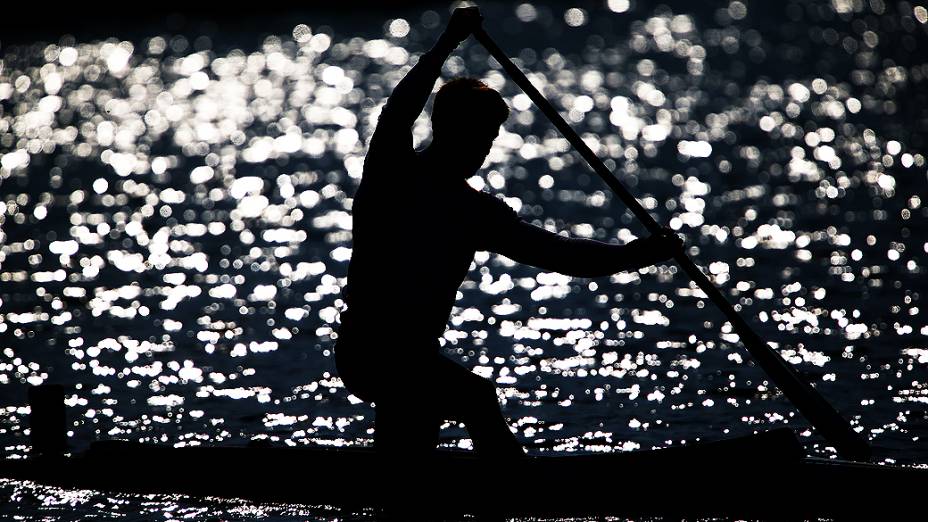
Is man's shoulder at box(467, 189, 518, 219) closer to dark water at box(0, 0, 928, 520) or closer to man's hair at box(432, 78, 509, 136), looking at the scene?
man's hair at box(432, 78, 509, 136)

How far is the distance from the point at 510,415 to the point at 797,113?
35643mm

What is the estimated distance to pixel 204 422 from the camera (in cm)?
1536

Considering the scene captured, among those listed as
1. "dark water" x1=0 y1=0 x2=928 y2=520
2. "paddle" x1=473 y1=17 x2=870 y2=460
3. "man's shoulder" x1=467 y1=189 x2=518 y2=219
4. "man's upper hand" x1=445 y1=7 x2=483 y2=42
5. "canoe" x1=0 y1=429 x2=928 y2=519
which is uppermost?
"dark water" x1=0 y1=0 x2=928 y2=520

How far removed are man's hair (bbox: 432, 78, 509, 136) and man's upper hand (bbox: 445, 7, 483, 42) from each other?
0.95 feet

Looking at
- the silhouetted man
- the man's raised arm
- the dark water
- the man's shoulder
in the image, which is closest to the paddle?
the silhouetted man

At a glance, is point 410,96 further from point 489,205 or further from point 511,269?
point 511,269

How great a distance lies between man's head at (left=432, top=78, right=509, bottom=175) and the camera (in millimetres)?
8273

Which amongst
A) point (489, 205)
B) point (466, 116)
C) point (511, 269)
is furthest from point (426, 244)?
point (511, 269)

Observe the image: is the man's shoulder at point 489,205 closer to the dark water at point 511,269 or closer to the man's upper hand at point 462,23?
the dark water at point 511,269

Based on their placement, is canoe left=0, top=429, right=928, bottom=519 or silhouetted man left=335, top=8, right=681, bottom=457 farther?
canoe left=0, top=429, right=928, bottom=519

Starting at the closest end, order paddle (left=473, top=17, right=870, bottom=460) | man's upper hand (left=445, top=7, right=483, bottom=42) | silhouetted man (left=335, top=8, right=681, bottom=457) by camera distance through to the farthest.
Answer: silhouetted man (left=335, top=8, right=681, bottom=457) < man's upper hand (left=445, top=7, right=483, bottom=42) < paddle (left=473, top=17, right=870, bottom=460)

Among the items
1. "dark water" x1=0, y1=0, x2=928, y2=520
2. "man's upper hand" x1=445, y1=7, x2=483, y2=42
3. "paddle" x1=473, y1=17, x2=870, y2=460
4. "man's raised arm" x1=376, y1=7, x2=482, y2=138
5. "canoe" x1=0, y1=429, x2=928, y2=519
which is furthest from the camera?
"dark water" x1=0, y1=0, x2=928, y2=520

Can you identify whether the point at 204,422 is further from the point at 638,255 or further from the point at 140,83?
the point at 140,83

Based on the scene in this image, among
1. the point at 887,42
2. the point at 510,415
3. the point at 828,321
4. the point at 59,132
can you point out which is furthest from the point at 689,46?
the point at 510,415
